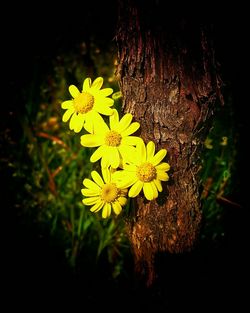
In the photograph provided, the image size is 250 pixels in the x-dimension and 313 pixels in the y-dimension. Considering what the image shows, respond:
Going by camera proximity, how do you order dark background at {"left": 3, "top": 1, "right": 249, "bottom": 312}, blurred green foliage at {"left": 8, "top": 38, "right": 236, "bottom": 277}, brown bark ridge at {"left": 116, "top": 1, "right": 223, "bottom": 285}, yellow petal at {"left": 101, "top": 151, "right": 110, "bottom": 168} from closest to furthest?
brown bark ridge at {"left": 116, "top": 1, "right": 223, "bottom": 285} < yellow petal at {"left": 101, "top": 151, "right": 110, "bottom": 168} < dark background at {"left": 3, "top": 1, "right": 249, "bottom": 312} < blurred green foliage at {"left": 8, "top": 38, "right": 236, "bottom": 277}

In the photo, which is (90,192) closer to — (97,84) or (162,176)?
(162,176)

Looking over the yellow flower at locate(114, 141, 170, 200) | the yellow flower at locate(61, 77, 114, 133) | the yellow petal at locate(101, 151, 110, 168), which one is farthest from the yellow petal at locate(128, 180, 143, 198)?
the yellow flower at locate(61, 77, 114, 133)

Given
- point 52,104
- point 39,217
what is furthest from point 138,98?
point 52,104

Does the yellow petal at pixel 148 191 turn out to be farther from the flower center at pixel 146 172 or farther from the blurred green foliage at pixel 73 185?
the blurred green foliage at pixel 73 185

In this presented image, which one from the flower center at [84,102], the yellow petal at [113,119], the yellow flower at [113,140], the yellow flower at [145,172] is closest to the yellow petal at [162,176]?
the yellow flower at [145,172]

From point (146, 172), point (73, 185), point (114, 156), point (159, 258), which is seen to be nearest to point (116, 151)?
point (114, 156)

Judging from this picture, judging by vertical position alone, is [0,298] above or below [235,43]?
below

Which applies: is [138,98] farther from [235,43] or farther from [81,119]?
[235,43]

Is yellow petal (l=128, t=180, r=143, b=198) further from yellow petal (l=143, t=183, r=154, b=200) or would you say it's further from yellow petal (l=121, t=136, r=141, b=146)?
yellow petal (l=121, t=136, r=141, b=146)
